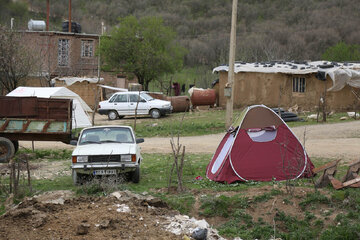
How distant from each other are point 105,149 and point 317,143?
29.8ft

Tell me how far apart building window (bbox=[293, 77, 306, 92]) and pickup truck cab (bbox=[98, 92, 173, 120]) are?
7414 mm

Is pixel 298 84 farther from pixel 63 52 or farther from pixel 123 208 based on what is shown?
pixel 123 208

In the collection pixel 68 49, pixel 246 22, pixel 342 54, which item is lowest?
pixel 68 49

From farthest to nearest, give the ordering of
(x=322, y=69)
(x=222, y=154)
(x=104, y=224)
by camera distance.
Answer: (x=322, y=69) < (x=222, y=154) < (x=104, y=224)

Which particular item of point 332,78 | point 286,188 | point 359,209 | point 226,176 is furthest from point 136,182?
point 332,78

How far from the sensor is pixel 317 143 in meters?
18.0

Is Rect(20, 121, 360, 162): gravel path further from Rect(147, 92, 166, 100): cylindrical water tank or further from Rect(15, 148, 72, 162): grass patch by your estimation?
Rect(147, 92, 166, 100): cylindrical water tank

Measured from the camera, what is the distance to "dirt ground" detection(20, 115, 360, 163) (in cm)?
1590

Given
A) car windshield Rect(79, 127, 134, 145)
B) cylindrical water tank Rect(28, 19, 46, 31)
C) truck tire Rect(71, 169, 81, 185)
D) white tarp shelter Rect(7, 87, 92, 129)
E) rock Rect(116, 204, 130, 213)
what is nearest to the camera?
rock Rect(116, 204, 130, 213)

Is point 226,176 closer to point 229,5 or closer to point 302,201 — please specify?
point 302,201

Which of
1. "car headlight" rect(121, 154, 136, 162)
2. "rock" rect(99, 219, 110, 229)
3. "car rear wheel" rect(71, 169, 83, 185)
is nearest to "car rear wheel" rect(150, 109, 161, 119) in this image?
"car rear wheel" rect(71, 169, 83, 185)

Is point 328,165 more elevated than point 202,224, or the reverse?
point 328,165

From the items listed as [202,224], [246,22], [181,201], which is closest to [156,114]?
[181,201]

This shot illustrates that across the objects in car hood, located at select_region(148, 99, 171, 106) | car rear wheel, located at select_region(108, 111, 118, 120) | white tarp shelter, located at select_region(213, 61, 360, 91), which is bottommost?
car rear wheel, located at select_region(108, 111, 118, 120)
